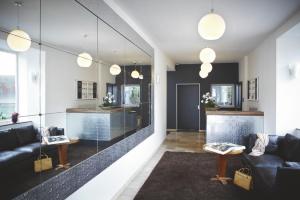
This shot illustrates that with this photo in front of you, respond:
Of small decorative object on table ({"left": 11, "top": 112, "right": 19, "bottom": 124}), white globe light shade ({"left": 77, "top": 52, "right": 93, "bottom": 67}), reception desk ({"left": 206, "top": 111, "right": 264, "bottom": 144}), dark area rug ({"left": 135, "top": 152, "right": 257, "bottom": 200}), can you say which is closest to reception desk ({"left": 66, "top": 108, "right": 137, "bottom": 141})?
white globe light shade ({"left": 77, "top": 52, "right": 93, "bottom": 67})

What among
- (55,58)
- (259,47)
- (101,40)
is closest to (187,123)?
(259,47)

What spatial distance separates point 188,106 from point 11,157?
8.69 metres

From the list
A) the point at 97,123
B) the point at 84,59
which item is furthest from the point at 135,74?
the point at 84,59

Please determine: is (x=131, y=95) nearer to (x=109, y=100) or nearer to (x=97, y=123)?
(x=109, y=100)

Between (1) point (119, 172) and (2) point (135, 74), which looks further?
(2) point (135, 74)

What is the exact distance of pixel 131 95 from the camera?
14.0 feet

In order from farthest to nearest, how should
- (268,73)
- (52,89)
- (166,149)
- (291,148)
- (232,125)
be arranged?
(166,149) < (232,125) < (268,73) < (291,148) < (52,89)

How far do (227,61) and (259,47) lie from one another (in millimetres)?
2983

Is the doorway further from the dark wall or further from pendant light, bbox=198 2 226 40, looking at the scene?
pendant light, bbox=198 2 226 40

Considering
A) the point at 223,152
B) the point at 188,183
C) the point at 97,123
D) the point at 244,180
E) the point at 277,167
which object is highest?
the point at 97,123

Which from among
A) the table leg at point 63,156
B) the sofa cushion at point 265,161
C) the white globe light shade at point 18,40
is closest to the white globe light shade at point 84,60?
the white globe light shade at point 18,40

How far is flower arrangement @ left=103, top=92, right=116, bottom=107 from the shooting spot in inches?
122

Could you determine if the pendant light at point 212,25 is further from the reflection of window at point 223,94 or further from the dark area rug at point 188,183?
the reflection of window at point 223,94

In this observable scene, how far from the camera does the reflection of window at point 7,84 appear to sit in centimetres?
151
